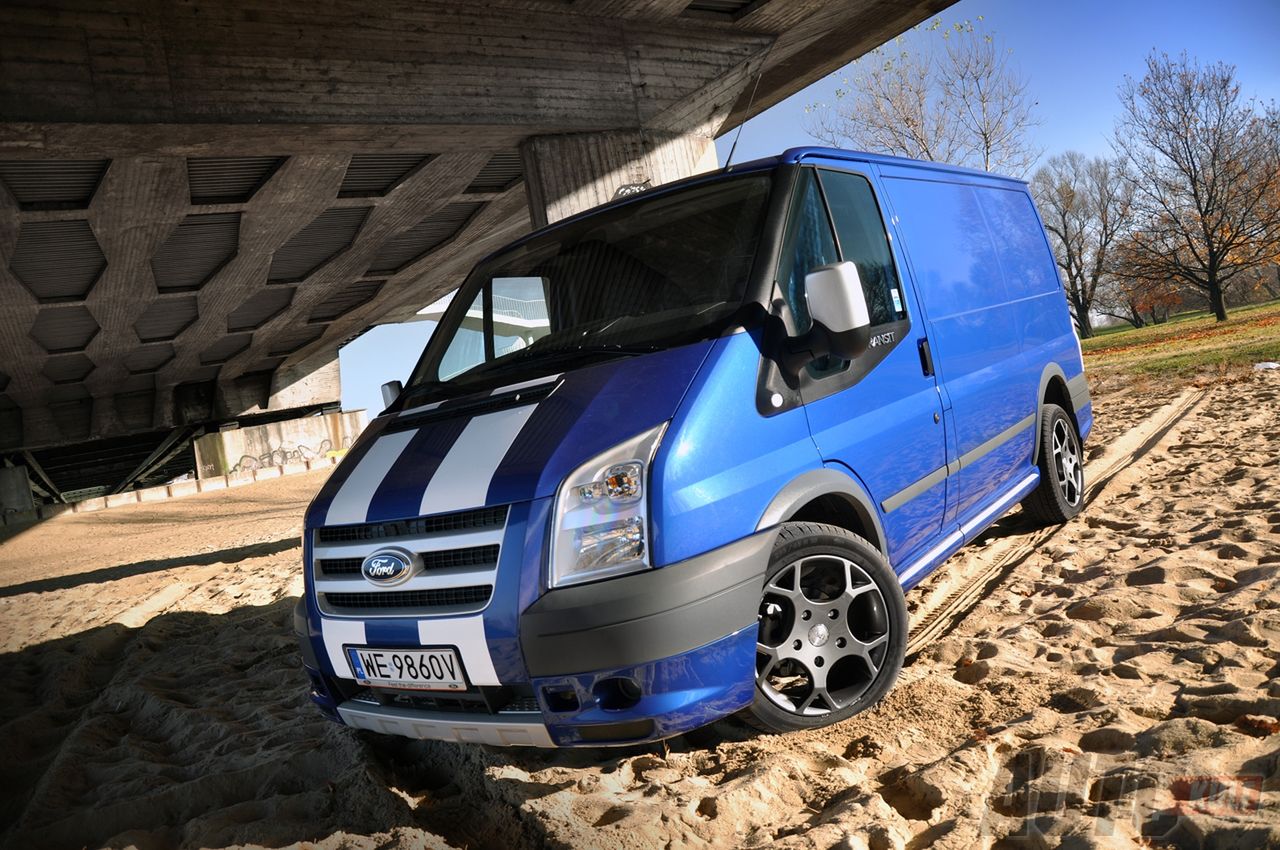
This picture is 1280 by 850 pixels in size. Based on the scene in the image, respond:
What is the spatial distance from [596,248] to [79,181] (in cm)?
685

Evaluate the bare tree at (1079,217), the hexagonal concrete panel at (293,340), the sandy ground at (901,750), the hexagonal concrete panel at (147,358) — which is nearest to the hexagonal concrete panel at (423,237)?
the hexagonal concrete panel at (293,340)

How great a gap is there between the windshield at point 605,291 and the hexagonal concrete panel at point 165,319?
11.6 meters

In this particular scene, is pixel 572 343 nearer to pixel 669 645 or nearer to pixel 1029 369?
pixel 669 645

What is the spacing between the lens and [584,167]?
7.93m

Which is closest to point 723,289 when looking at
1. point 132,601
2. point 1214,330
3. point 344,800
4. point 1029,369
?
point 344,800

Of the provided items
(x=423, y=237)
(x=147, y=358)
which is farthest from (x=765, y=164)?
(x=147, y=358)

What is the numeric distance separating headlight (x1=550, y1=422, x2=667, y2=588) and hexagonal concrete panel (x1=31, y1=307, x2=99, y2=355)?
1307 cm

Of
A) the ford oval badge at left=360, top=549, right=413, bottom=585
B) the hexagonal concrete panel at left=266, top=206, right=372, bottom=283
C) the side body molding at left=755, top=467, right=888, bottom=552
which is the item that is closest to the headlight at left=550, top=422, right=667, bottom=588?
the side body molding at left=755, top=467, right=888, bottom=552

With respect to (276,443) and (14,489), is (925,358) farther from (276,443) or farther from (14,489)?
(14,489)

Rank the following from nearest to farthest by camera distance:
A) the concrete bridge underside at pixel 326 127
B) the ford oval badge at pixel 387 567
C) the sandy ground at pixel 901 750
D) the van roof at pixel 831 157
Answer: the sandy ground at pixel 901 750, the ford oval badge at pixel 387 567, the van roof at pixel 831 157, the concrete bridge underside at pixel 326 127

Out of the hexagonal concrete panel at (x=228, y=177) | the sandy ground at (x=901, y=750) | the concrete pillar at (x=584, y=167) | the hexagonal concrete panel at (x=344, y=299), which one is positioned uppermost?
the hexagonal concrete panel at (x=228, y=177)

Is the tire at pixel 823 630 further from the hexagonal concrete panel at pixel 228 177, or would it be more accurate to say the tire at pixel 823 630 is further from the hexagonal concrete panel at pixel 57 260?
the hexagonal concrete panel at pixel 57 260

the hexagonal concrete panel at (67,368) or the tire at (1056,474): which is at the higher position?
the hexagonal concrete panel at (67,368)

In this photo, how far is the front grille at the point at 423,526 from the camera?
282 cm
